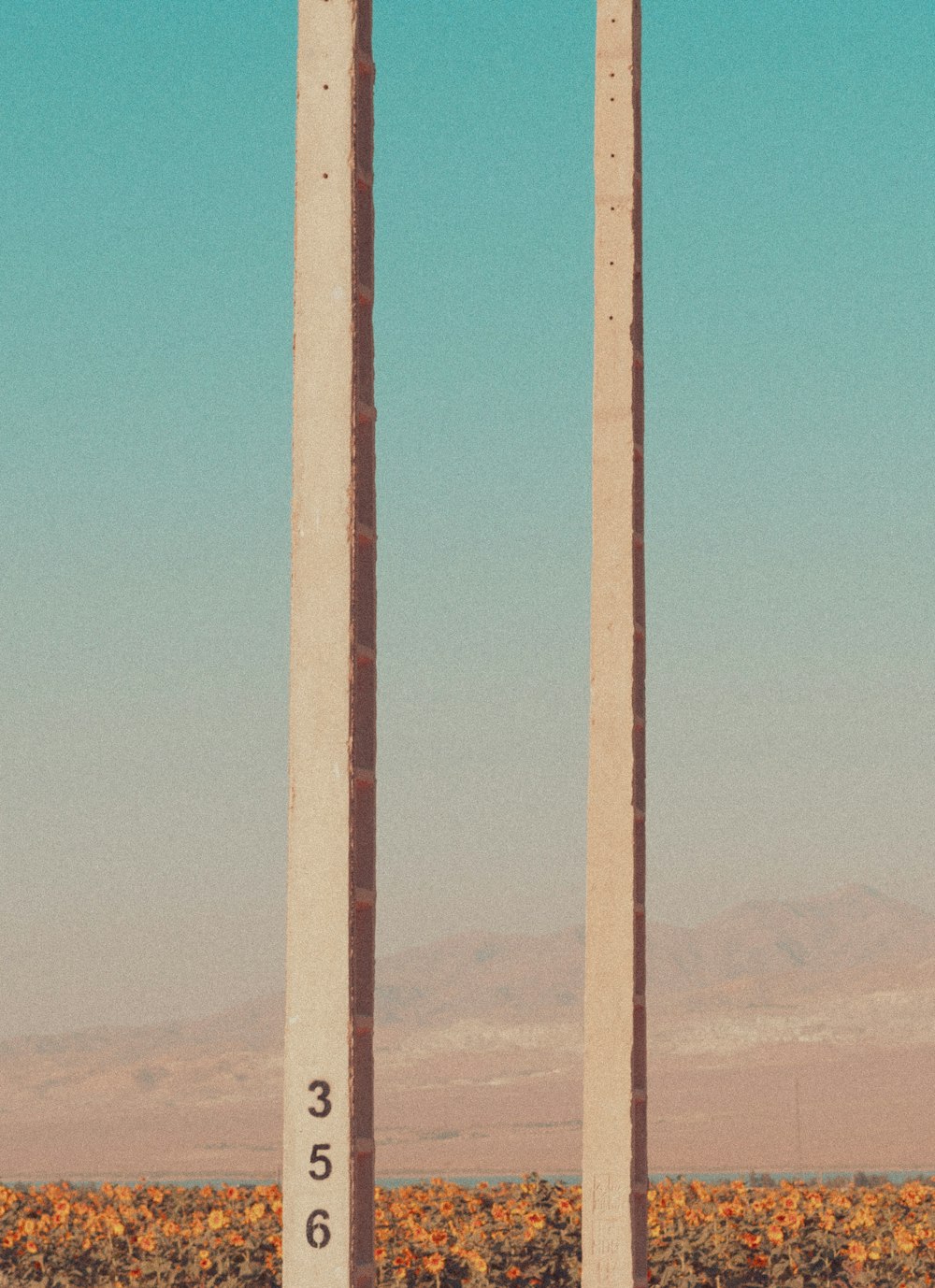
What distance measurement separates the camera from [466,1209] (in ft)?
42.2

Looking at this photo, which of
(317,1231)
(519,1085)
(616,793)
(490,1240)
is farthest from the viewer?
(519,1085)

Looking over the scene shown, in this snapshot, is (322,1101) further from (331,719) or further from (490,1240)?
(490,1240)

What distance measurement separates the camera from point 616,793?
324 inches

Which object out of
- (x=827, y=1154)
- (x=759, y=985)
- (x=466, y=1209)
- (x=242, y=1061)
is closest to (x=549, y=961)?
(x=759, y=985)

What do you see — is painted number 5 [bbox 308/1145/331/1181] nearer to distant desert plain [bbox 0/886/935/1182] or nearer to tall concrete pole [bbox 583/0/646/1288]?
tall concrete pole [bbox 583/0/646/1288]

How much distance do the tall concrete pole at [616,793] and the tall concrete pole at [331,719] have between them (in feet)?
6.62

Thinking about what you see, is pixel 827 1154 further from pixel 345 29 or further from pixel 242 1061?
pixel 345 29

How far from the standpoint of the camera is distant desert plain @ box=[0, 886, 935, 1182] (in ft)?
179

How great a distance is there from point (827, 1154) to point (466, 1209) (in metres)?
39.2

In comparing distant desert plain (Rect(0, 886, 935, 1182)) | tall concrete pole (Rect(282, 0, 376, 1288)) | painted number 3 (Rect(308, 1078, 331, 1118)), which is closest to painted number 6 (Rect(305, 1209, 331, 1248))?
tall concrete pole (Rect(282, 0, 376, 1288))

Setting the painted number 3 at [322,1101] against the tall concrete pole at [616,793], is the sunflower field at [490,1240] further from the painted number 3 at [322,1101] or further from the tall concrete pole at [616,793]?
the painted number 3 at [322,1101]

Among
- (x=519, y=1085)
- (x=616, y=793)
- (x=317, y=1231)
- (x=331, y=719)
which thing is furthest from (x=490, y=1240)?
(x=519, y=1085)

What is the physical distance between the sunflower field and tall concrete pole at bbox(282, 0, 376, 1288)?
16.8 ft

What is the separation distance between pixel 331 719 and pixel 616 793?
7.42ft
